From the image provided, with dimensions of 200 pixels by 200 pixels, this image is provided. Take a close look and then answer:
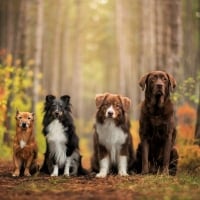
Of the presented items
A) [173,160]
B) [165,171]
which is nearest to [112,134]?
[165,171]

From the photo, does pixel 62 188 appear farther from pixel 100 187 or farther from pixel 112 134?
pixel 112 134

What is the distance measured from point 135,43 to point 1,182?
3615 centimetres

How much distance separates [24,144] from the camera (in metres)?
10.0

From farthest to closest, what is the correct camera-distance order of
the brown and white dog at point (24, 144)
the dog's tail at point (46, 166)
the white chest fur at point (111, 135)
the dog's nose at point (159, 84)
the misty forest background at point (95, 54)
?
the misty forest background at point (95, 54), the dog's tail at point (46, 166), the brown and white dog at point (24, 144), the white chest fur at point (111, 135), the dog's nose at point (159, 84)

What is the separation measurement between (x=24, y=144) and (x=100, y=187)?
7.33ft

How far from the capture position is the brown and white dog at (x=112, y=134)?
973 cm

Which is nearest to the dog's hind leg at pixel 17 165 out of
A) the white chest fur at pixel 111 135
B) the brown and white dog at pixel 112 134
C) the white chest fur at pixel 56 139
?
the white chest fur at pixel 56 139

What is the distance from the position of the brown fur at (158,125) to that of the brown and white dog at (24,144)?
7.06 feet

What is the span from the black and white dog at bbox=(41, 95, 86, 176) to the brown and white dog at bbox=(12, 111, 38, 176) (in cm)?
30

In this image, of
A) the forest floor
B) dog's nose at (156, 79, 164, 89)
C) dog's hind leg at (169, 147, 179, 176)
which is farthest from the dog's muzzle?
dog's hind leg at (169, 147, 179, 176)

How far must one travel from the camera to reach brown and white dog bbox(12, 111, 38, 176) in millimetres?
9969

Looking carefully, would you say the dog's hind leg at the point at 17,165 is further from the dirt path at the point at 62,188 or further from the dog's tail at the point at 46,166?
the dog's tail at the point at 46,166

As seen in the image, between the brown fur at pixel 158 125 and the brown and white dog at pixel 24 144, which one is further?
the brown and white dog at pixel 24 144

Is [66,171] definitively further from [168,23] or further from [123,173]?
[168,23]
